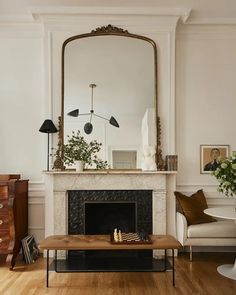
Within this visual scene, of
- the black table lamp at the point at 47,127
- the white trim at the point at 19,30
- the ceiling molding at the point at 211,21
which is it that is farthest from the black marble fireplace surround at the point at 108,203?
the ceiling molding at the point at 211,21

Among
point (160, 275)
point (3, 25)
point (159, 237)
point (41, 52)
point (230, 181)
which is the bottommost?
point (160, 275)

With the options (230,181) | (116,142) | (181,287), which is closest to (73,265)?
(181,287)

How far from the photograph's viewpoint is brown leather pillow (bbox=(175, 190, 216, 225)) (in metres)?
4.05

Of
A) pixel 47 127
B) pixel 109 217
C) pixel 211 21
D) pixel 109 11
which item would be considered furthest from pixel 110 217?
pixel 211 21

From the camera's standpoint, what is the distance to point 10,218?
375 centimetres

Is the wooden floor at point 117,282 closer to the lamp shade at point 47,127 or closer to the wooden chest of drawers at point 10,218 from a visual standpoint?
the wooden chest of drawers at point 10,218

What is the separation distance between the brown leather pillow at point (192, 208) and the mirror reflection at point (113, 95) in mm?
747

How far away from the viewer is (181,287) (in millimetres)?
3168

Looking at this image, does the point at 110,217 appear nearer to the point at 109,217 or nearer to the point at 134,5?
the point at 109,217

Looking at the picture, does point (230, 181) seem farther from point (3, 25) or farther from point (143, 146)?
point (3, 25)

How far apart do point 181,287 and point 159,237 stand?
1.81ft

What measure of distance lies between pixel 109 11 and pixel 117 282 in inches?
130

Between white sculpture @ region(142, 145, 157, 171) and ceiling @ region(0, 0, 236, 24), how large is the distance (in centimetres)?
184

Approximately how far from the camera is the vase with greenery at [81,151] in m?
4.29
